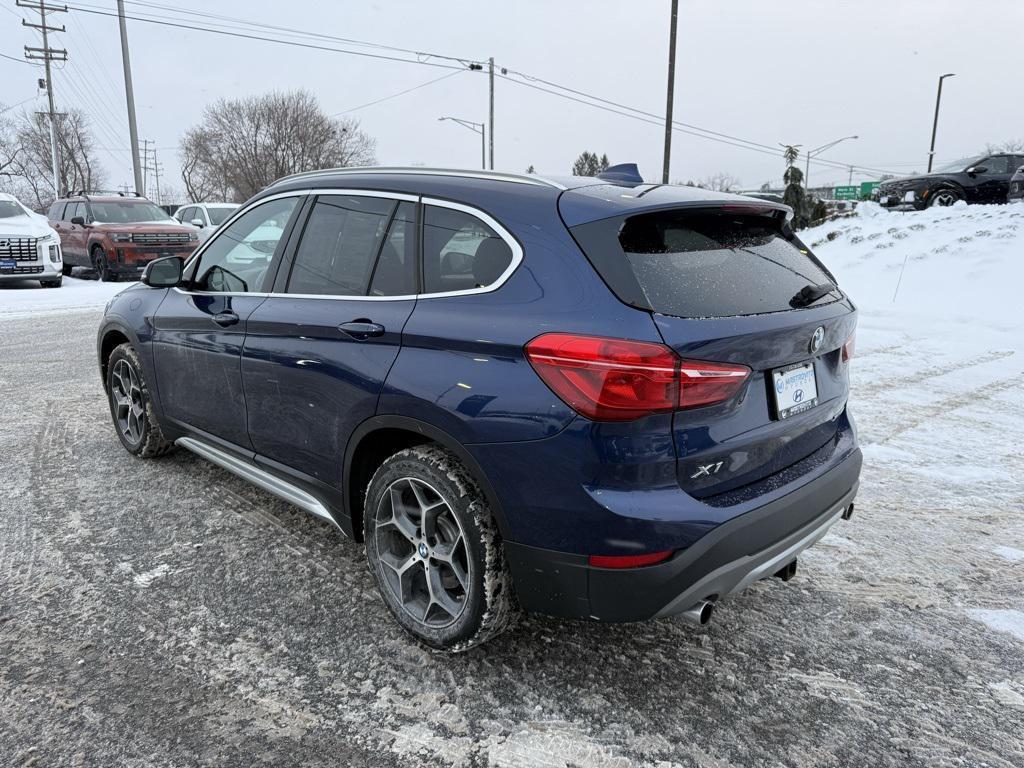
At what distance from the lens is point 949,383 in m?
7.00

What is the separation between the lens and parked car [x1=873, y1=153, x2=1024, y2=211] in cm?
1852

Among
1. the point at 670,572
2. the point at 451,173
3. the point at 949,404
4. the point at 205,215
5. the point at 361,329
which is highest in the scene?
the point at 205,215

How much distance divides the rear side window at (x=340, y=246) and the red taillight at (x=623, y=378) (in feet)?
3.67

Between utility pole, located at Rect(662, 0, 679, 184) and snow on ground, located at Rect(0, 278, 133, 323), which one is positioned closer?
snow on ground, located at Rect(0, 278, 133, 323)

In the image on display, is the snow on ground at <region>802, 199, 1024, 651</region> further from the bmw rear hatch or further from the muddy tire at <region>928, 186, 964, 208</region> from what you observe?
the muddy tire at <region>928, 186, 964, 208</region>

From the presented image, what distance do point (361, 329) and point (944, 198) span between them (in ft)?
67.9

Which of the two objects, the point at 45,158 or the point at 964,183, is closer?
the point at 964,183

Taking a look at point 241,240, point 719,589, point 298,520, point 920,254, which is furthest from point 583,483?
point 920,254

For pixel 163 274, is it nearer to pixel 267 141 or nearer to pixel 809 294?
pixel 809 294

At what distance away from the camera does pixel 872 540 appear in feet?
12.5

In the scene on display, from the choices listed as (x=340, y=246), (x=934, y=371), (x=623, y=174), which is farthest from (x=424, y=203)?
(x=934, y=371)

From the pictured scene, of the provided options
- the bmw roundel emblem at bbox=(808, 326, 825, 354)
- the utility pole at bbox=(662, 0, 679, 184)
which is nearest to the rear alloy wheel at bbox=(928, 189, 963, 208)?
the utility pole at bbox=(662, 0, 679, 184)

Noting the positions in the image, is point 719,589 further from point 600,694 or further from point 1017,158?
point 1017,158

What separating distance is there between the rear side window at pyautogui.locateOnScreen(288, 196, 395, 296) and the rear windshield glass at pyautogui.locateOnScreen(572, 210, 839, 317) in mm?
1025
